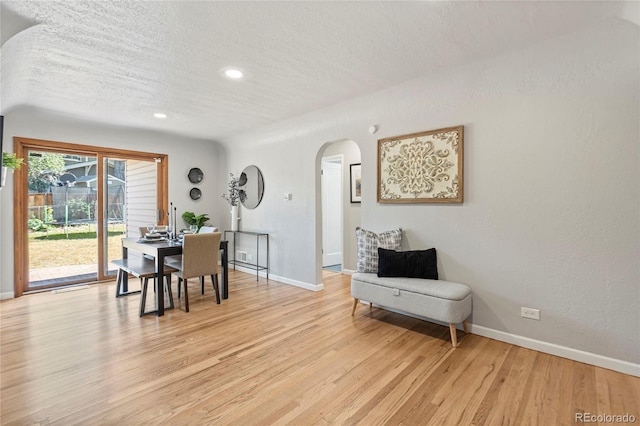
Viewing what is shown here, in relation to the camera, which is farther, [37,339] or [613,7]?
[37,339]

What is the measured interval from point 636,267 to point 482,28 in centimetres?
208

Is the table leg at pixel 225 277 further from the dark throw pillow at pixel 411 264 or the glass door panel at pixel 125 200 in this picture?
the dark throw pillow at pixel 411 264

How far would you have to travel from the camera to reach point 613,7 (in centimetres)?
207

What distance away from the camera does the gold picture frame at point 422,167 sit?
2.99 meters

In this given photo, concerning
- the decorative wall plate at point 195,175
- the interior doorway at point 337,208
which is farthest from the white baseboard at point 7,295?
the interior doorway at point 337,208

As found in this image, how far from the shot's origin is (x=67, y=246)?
184 inches

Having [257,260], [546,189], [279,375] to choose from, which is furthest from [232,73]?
[257,260]

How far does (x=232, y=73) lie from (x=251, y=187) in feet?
8.84

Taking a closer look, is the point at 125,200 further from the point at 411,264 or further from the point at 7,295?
the point at 411,264

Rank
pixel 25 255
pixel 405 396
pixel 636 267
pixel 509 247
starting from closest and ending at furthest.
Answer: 1. pixel 405 396
2. pixel 636 267
3. pixel 509 247
4. pixel 25 255

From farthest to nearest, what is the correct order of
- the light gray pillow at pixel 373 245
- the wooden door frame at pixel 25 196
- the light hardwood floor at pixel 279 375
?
the wooden door frame at pixel 25 196 → the light gray pillow at pixel 373 245 → the light hardwood floor at pixel 279 375

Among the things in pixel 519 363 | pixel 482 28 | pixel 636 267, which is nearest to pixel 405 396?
pixel 519 363

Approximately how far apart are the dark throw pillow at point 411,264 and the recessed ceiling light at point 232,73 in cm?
236

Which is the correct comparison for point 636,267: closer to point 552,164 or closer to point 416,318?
point 552,164
